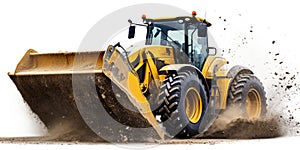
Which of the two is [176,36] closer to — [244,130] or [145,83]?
[145,83]

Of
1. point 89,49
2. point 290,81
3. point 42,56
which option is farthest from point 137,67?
point 290,81

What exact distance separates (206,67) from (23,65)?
358 centimetres

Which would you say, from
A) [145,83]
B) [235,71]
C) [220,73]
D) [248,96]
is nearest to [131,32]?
[145,83]

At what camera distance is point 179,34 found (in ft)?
39.3

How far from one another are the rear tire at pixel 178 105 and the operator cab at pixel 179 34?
886 mm

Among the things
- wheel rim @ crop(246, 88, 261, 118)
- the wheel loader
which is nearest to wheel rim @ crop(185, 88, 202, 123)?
the wheel loader

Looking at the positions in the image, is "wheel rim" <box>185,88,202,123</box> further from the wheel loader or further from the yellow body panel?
the yellow body panel

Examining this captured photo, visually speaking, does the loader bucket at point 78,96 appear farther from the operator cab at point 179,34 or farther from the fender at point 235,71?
the fender at point 235,71

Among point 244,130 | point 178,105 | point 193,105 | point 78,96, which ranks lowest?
point 244,130

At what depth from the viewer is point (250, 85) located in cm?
1312

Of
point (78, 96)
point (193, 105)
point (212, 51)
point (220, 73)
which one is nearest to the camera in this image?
point (78, 96)

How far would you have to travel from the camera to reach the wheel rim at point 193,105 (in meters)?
11.2

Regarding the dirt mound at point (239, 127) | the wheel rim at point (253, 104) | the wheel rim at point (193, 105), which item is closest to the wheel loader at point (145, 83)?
the wheel rim at point (193, 105)

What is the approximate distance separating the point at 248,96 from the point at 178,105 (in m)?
3.31
